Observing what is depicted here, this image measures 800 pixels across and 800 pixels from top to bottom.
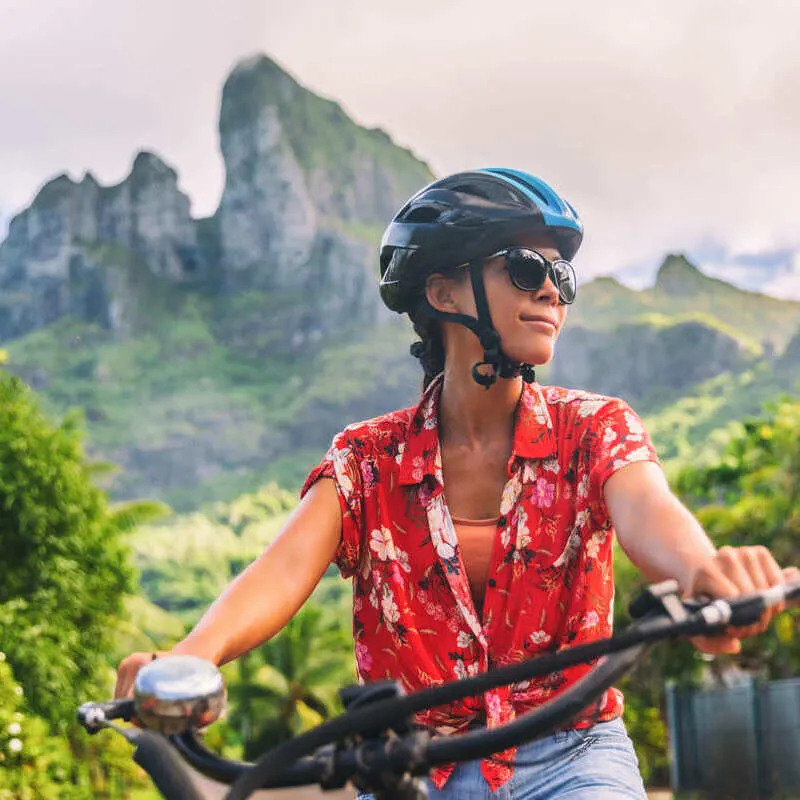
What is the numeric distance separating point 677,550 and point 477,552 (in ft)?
2.22

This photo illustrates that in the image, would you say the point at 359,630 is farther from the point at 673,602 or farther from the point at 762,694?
the point at 762,694

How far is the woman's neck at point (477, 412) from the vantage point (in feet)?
10.6

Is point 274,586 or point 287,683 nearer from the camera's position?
point 274,586

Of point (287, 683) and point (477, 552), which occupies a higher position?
point (287, 683)

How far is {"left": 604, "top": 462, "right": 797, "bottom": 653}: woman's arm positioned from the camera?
1.87m

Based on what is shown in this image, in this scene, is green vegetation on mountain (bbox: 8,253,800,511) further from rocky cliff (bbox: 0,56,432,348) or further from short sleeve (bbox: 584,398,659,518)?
short sleeve (bbox: 584,398,659,518)

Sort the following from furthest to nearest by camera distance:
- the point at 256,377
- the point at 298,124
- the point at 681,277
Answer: the point at 298,124
the point at 681,277
the point at 256,377

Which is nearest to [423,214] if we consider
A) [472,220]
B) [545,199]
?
[472,220]

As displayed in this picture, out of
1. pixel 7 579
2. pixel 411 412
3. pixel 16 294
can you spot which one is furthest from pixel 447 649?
pixel 16 294

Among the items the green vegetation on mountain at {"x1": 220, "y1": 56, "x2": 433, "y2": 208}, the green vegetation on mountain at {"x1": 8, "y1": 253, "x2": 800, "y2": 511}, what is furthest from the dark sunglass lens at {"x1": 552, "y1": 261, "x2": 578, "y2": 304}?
the green vegetation on mountain at {"x1": 220, "y1": 56, "x2": 433, "y2": 208}

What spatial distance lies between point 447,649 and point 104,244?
179386 millimetres

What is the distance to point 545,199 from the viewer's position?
10.1ft

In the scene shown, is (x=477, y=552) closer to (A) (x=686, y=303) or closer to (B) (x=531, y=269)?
(B) (x=531, y=269)

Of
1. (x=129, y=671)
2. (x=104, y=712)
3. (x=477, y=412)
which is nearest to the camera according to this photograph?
(x=104, y=712)
